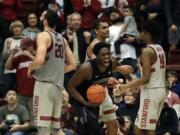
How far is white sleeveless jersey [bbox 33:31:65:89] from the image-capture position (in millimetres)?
9547

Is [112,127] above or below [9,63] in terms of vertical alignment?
below

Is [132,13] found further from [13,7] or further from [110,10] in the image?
[13,7]

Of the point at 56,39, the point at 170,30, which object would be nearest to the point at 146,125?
the point at 56,39

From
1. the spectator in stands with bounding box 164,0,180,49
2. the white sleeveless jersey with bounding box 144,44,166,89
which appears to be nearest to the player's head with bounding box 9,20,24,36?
the spectator in stands with bounding box 164,0,180,49

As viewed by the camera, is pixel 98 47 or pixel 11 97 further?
pixel 11 97

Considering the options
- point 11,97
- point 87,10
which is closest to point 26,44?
point 11,97

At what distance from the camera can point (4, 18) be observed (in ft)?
46.9

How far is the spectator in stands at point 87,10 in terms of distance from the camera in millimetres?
14859

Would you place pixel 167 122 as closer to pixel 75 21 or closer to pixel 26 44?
pixel 26 44

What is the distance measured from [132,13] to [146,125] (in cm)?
512

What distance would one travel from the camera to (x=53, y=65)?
9.59 metres

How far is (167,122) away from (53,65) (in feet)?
9.35

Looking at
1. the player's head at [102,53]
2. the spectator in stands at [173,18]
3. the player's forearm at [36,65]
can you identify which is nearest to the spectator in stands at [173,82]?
the spectator in stands at [173,18]

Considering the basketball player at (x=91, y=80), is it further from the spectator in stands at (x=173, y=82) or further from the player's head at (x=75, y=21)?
the player's head at (x=75, y=21)
